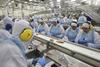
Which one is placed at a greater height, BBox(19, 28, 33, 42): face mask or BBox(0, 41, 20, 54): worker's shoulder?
BBox(0, 41, 20, 54): worker's shoulder

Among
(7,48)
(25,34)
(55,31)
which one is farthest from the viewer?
(55,31)

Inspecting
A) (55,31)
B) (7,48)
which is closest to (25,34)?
(7,48)

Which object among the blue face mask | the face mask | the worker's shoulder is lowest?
the blue face mask

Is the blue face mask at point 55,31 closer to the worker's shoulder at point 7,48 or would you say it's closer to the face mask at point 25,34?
the face mask at point 25,34

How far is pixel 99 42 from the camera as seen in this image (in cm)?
349

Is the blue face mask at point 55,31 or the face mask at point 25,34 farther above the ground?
the face mask at point 25,34

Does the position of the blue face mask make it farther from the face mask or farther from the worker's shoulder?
the worker's shoulder

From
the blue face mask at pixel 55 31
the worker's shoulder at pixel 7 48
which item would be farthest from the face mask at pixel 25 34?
the blue face mask at pixel 55 31

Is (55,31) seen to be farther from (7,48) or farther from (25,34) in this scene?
(7,48)

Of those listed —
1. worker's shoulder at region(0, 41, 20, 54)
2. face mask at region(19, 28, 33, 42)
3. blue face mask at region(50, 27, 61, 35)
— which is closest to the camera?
worker's shoulder at region(0, 41, 20, 54)

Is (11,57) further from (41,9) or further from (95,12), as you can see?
(41,9)

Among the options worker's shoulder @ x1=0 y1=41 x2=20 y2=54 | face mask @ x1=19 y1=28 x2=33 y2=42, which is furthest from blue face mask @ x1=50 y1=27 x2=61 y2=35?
worker's shoulder @ x1=0 y1=41 x2=20 y2=54

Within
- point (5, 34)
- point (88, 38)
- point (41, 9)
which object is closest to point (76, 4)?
point (41, 9)

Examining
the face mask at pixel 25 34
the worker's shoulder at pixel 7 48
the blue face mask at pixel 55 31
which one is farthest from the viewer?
the blue face mask at pixel 55 31
